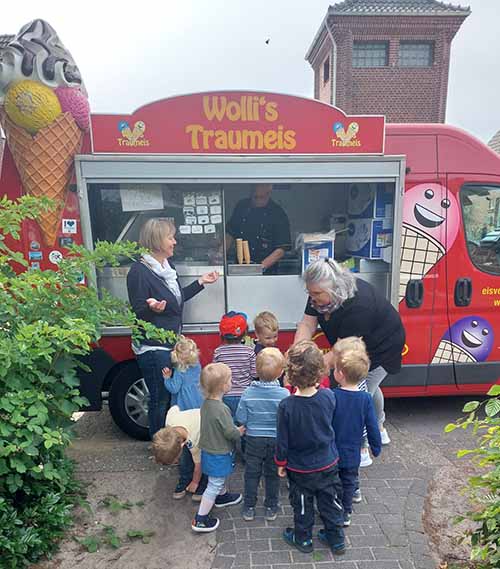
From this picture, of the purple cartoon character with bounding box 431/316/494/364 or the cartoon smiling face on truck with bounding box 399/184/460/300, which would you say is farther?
the purple cartoon character with bounding box 431/316/494/364

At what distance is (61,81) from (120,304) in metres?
1.74

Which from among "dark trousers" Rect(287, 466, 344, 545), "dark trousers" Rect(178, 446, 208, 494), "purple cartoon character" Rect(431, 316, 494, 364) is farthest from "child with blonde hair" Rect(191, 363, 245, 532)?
"purple cartoon character" Rect(431, 316, 494, 364)

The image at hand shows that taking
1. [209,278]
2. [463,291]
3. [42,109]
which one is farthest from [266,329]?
[42,109]

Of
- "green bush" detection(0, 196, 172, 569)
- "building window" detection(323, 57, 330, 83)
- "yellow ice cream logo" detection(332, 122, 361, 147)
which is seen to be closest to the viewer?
"green bush" detection(0, 196, 172, 569)

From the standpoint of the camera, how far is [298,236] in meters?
4.22

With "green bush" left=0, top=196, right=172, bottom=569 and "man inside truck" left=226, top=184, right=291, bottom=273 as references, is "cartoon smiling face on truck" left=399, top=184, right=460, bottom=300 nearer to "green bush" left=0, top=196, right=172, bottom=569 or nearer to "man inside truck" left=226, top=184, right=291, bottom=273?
"man inside truck" left=226, top=184, right=291, bottom=273

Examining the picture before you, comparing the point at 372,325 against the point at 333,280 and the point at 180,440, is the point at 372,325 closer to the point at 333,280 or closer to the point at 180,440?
the point at 333,280

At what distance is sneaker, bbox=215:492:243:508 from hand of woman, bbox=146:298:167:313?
53.4 inches

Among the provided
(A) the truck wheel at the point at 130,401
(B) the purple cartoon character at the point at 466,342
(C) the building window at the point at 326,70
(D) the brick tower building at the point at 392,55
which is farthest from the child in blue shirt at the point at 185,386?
(C) the building window at the point at 326,70

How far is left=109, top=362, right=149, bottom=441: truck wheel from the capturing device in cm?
388

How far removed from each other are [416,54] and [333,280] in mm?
22216

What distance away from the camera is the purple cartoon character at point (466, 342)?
403cm

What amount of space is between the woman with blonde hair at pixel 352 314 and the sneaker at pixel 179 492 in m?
1.34

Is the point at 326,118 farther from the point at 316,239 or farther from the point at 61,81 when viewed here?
the point at 61,81
